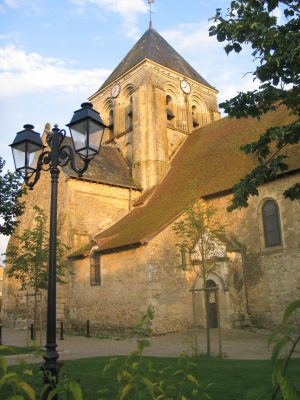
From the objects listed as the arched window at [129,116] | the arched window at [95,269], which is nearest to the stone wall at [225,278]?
A: the arched window at [95,269]

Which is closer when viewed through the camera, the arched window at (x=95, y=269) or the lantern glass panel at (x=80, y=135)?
the lantern glass panel at (x=80, y=135)

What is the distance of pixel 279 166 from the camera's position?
8633 mm

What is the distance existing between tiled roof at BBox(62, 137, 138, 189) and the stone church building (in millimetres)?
85

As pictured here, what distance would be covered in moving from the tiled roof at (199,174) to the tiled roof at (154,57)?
282 inches

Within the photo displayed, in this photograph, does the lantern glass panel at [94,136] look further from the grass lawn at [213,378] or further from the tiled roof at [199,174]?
the tiled roof at [199,174]

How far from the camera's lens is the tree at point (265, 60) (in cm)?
802

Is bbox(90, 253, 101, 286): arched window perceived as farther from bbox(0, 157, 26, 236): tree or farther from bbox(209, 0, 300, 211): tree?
bbox(209, 0, 300, 211): tree

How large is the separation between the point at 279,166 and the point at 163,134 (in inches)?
673

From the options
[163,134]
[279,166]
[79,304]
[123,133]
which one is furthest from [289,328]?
[123,133]

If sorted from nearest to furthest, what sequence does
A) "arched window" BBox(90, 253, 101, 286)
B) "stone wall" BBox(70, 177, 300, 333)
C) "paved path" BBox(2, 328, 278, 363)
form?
"paved path" BBox(2, 328, 278, 363), "stone wall" BBox(70, 177, 300, 333), "arched window" BBox(90, 253, 101, 286)

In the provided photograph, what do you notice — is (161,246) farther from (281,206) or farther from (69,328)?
(69,328)

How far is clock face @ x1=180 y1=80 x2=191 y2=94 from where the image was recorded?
28.7 metres

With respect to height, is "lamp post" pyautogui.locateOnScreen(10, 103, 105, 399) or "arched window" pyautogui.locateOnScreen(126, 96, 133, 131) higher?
"arched window" pyautogui.locateOnScreen(126, 96, 133, 131)

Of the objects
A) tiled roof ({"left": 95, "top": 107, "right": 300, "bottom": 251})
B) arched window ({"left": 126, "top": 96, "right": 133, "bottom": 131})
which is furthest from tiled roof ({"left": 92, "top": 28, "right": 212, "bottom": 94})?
tiled roof ({"left": 95, "top": 107, "right": 300, "bottom": 251})
